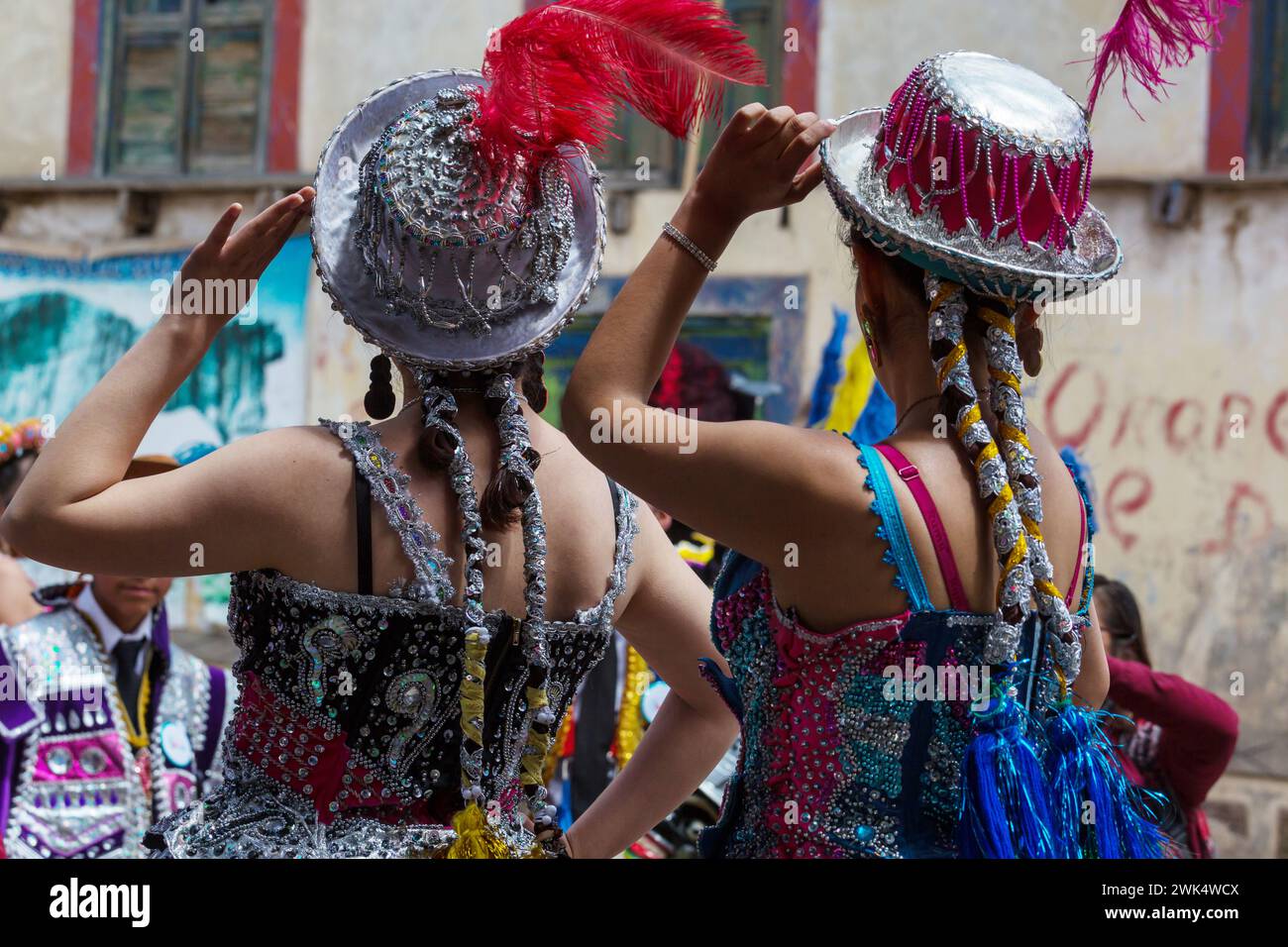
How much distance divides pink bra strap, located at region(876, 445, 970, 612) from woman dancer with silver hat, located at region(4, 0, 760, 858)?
565mm

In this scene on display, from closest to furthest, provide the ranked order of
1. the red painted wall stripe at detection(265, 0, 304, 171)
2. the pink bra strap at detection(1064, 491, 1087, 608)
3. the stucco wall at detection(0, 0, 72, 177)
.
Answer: the pink bra strap at detection(1064, 491, 1087, 608) → the red painted wall stripe at detection(265, 0, 304, 171) → the stucco wall at detection(0, 0, 72, 177)

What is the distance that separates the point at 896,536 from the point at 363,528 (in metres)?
0.72

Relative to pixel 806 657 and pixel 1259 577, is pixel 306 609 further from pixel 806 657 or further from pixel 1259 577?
pixel 1259 577

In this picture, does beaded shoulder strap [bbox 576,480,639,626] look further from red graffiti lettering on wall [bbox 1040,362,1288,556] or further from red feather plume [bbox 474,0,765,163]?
red graffiti lettering on wall [bbox 1040,362,1288,556]

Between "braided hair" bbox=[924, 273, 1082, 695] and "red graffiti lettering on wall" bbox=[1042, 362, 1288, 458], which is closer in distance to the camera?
"braided hair" bbox=[924, 273, 1082, 695]

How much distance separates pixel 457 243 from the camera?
2.15 m

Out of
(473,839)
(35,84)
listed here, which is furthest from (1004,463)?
(35,84)

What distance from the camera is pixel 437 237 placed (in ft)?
6.98

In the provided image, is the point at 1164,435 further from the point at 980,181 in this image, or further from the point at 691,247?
the point at 691,247

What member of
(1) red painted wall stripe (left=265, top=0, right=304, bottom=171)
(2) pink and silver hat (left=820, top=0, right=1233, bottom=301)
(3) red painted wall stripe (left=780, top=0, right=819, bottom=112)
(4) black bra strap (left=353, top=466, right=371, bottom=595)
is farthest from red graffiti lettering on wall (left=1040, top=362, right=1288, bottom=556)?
(4) black bra strap (left=353, top=466, right=371, bottom=595)

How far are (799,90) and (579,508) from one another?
23.3 ft

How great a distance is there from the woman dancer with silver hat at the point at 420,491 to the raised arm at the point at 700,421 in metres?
0.23

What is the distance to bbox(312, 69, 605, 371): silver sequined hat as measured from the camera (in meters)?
2.14

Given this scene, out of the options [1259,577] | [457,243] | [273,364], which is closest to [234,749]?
[457,243]
